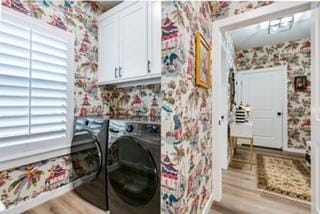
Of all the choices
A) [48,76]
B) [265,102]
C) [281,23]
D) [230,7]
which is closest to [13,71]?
[48,76]

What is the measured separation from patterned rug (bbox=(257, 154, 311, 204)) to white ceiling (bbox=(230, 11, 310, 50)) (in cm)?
259

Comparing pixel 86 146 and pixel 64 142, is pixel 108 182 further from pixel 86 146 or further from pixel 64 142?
pixel 64 142

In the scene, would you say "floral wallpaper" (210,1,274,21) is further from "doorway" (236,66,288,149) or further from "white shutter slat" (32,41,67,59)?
"doorway" (236,66,288,149)

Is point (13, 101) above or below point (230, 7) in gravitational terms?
below

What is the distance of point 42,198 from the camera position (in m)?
1.92

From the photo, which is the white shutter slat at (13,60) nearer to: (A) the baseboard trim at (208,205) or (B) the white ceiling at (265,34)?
(A) the baseboard trim at (208,205)

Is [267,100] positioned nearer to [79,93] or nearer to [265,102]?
[265,102]

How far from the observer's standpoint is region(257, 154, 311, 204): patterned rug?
213 cm

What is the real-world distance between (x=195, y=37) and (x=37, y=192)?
7.48 ft

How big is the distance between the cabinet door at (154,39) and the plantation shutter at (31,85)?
42.2 inches

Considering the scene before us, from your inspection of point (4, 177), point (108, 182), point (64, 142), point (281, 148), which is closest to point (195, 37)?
point (108, 182)

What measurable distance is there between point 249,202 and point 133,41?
2314 millimetres

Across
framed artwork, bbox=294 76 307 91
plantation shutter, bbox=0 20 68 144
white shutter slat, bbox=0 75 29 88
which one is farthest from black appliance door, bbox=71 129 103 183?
framed artwork, bbox=294 76 307 91

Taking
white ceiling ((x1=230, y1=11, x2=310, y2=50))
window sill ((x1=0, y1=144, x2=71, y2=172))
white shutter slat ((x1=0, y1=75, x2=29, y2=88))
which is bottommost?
window sill ((x1=0, y1=144, x2=71, y2=172))
